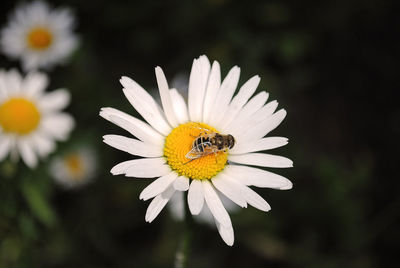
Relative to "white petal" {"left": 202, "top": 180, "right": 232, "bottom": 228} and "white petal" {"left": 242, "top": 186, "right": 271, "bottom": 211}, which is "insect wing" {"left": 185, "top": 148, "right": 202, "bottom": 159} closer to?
"white petal" {"left": 202, "top": 180, "right": 232, "bottom": 228}

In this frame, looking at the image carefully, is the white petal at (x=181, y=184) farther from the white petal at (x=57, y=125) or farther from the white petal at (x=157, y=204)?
the white petal at (x=57, y=125)

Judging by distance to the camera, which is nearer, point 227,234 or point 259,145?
point 227,234

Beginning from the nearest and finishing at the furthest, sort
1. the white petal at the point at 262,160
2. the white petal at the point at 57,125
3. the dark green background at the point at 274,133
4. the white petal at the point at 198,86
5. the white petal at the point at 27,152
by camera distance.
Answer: the white petal at the point at 262,160 < the white petal at the point at 198,86 < the white petal at the point at 27,152 < the white petal at the point at 57,125 < the dark green background at the point at 274,133

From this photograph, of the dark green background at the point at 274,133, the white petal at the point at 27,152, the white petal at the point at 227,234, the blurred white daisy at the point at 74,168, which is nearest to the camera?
the white petal at the point at 227,234

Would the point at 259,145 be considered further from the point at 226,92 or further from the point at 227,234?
the point at 227,234

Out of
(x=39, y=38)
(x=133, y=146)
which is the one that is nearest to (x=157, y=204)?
(x=133, y=146)

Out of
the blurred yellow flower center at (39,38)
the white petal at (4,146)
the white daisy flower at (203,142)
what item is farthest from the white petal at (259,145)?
the blurred yellow flower center at (39,38)

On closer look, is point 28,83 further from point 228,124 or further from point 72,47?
point 228,124
